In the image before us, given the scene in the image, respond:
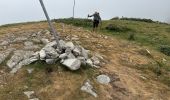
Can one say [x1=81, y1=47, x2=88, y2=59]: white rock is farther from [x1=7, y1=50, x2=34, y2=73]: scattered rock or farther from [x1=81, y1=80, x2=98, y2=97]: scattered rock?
[x1=7, y1=50, x2=34, y2=73]: scattered rock

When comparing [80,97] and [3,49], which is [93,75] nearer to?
[80,97]

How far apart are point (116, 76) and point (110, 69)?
748mm

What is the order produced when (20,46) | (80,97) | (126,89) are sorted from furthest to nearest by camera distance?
(20,46)
(126,89)
(80,97)

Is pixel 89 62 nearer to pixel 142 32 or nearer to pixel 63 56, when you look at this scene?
pixel 63 56

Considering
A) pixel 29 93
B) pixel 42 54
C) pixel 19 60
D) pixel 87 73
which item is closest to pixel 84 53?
pixel 87 73

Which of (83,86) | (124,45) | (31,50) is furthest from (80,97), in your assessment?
(124,45)

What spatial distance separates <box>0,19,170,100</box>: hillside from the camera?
21.5 meters

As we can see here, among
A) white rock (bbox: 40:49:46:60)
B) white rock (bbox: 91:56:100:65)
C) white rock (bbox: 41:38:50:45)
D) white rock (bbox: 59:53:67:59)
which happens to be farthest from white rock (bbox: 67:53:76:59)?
white rock (bbox: 41:38:50:45)

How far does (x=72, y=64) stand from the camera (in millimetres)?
22531

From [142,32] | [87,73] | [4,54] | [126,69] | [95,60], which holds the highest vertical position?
[4,54]

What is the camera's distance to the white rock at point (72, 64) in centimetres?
2252

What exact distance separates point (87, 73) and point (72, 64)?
0.92 meters

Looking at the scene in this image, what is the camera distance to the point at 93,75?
22.9m

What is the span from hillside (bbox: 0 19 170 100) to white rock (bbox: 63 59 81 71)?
290 millimetres
